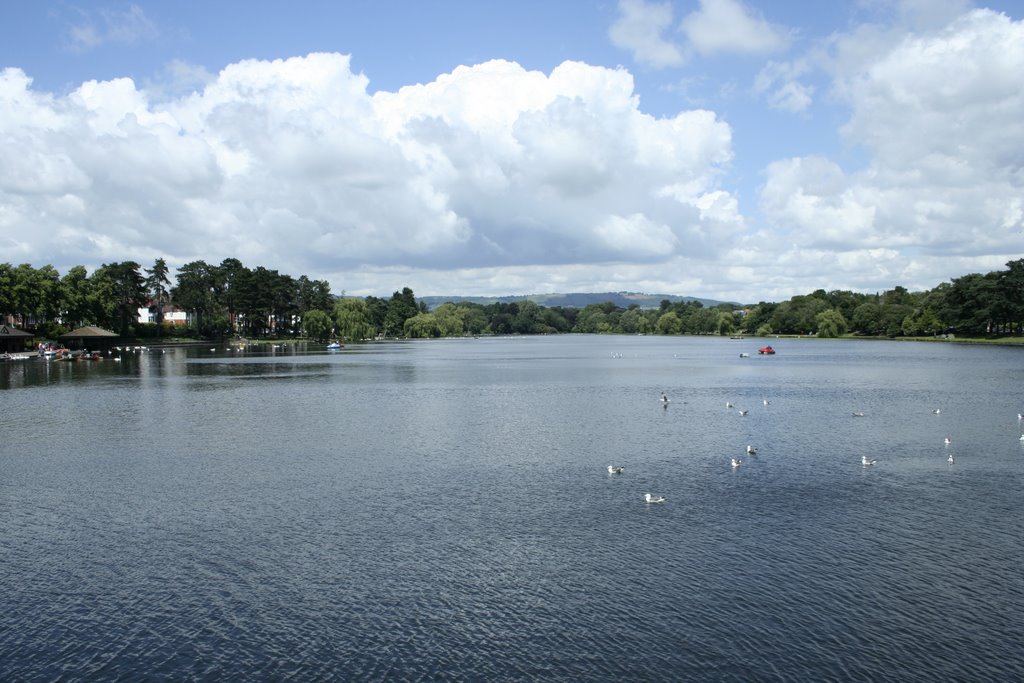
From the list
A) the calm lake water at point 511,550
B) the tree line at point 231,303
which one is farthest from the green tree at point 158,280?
the calm lake water at point 511,550

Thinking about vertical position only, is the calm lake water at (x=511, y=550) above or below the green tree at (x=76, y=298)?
below

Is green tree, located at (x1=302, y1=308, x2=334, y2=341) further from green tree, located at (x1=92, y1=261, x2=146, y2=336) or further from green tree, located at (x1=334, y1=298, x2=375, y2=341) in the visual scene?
green tree, located at (x1=92, y1=261, x2=146, y2=336)

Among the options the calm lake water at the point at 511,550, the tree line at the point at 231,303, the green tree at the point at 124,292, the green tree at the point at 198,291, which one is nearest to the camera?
the calm lake water at the point at 511,550

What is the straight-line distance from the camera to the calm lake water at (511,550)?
15336 mm

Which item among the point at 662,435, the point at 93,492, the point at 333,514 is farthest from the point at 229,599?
the point at 662,435

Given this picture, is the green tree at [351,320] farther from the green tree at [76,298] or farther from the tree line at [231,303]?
the green tree at [76,298]

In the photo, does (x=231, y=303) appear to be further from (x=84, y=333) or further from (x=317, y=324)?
(x=84, y=333)

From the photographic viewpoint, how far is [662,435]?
135ft

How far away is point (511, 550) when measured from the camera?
2142 cm

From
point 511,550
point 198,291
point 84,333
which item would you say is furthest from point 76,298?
point 511,550

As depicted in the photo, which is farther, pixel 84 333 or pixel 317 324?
pixel 317 324

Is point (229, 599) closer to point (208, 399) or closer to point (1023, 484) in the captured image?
point (1023, 484)

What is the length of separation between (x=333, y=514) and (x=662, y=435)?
70.4 feet

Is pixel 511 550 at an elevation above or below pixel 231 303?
below
